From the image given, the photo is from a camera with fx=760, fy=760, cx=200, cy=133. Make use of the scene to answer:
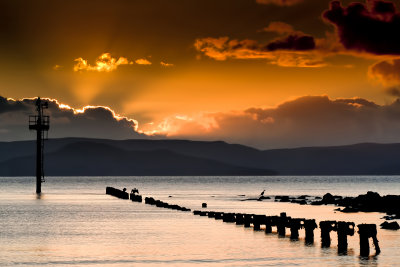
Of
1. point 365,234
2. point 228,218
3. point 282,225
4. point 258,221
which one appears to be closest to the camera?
point 365,234

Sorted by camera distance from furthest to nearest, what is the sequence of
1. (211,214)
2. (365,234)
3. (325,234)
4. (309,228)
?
(211,214) → (309,228) → (325,234) → (365,234)

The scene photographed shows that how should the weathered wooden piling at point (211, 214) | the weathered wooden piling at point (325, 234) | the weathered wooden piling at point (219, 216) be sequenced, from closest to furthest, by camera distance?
1. the weathered wooden piling at point (325, 234)
2. the weathered wooden piling at point (219, 216)
3. the weathered wooden piling at point (211, 214)

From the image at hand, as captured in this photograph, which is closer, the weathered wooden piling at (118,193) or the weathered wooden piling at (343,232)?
the weathered wooden piling at (343,232)

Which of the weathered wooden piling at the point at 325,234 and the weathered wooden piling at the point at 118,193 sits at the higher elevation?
the weathered wooden piling at the point at 118,193

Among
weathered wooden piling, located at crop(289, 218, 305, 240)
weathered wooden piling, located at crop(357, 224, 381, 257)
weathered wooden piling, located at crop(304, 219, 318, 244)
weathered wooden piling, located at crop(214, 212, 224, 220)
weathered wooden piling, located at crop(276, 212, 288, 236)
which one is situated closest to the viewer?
weathered wooden piling, located at crop(357, 224, 381, 257)

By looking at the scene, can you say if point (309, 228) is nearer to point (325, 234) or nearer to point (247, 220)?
point (325, 234)

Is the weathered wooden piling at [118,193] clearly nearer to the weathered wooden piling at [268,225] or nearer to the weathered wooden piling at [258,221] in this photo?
the weathered wooden piling at [258,221]

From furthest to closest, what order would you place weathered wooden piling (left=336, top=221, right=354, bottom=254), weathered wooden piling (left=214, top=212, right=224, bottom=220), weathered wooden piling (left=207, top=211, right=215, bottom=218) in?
weathered wooden piling (left=207, top=211, right=215, bottom=218) → weathered wooden piling (left=214, top=212, right=224, bottom=220) → weathered wooden piling (left=336, top=221, right=354, bottom=254)

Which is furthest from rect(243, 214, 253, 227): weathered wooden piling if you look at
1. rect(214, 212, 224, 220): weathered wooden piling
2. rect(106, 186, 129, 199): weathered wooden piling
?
rect(106, 186, 129, 199): weathered wooden piling

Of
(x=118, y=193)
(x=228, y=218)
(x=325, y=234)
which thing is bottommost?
(x=325, y=234)

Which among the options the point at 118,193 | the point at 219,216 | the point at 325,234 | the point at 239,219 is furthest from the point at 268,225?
the point at 118,193

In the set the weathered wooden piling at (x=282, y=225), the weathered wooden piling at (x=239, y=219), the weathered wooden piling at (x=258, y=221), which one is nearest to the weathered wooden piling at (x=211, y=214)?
the weathered wooden piling at (x=239, y=219)

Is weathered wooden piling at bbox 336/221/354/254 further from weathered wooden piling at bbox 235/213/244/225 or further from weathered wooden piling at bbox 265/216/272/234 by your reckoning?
weathered wooden piling at bbox 235/213/244/225

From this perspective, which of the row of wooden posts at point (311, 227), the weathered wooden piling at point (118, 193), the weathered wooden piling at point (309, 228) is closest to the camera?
the row of wooden posts at point (311, 227)
